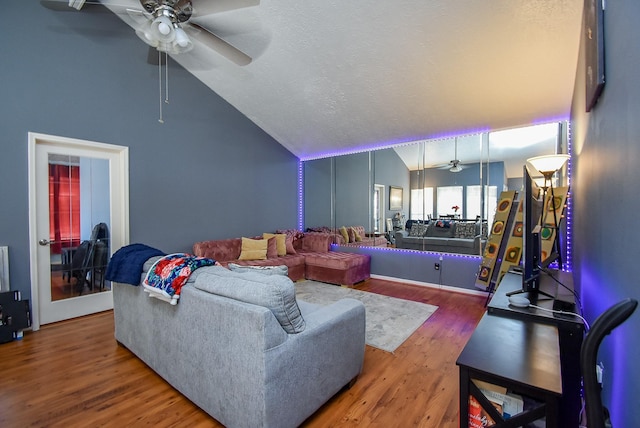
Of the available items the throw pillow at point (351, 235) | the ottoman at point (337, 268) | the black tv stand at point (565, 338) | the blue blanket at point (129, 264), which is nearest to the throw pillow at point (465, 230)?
the ottoman at point (337, 268)

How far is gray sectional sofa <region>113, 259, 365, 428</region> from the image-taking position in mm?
1445

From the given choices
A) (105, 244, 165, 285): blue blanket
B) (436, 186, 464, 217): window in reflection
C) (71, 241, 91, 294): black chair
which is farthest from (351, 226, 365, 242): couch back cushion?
(71, 241, 91, 294): black chair

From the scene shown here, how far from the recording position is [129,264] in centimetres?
226

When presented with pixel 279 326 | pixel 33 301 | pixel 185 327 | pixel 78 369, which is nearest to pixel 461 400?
pixel 279 326

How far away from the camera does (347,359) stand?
76.5 inches

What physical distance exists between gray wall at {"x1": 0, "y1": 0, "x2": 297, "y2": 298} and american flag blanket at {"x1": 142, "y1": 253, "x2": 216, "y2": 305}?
2.23 metres

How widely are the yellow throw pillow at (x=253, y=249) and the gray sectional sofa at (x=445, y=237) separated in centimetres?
237

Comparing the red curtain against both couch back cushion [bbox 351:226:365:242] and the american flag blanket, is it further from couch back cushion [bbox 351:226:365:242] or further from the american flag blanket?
couch back cushion [bbox 351:226:365:242]

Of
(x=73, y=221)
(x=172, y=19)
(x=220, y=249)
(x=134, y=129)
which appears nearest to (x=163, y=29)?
(x=172, y=19)

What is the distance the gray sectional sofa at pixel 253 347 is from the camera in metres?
1.45

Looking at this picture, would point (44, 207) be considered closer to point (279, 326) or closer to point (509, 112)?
point (279, 326)

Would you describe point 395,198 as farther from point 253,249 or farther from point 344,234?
point 253,249

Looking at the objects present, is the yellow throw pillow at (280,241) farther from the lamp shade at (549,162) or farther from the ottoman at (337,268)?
the lamp shade at (549,162)

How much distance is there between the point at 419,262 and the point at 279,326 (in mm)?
3773
